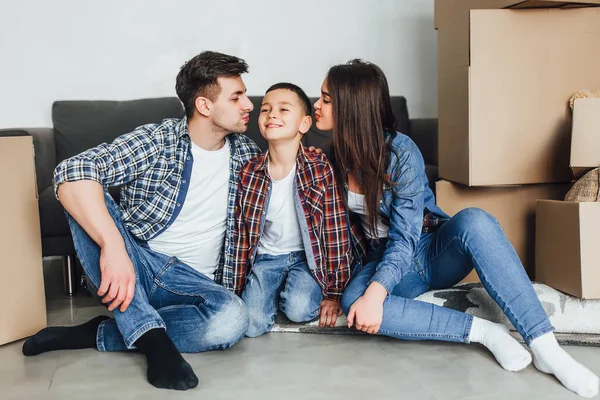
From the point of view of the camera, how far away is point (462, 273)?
1.51 meters

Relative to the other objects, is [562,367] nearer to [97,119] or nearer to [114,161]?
[114,161]

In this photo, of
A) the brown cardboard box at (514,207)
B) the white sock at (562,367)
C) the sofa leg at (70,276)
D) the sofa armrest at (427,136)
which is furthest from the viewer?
the sofa armrest at (427,136)

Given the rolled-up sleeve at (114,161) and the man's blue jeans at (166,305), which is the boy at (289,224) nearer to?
the man's blue jeans at (166,305)

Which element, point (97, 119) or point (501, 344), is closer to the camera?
point (501, 344)

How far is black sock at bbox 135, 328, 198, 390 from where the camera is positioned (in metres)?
1.23

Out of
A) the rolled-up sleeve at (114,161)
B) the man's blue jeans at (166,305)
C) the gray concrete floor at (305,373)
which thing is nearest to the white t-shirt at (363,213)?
the gray concrete floor at (305,373)

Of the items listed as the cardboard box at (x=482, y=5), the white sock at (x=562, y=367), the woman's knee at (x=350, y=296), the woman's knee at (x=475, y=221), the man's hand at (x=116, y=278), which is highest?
the cardboard box at (x=482, y=5)

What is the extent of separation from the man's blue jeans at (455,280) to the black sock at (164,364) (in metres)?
0.42

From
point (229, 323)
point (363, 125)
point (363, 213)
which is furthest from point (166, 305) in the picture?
point (363, 125)

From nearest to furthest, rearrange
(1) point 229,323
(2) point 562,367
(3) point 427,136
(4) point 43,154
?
(2) point 562,367
(1) point 229,323
(4) point 43,154
(3) point 427,136

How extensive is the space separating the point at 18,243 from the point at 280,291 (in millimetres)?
670

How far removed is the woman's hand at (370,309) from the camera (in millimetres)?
1361

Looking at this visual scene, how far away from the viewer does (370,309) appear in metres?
1.36

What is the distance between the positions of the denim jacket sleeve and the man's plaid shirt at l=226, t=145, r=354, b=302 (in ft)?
0.50
